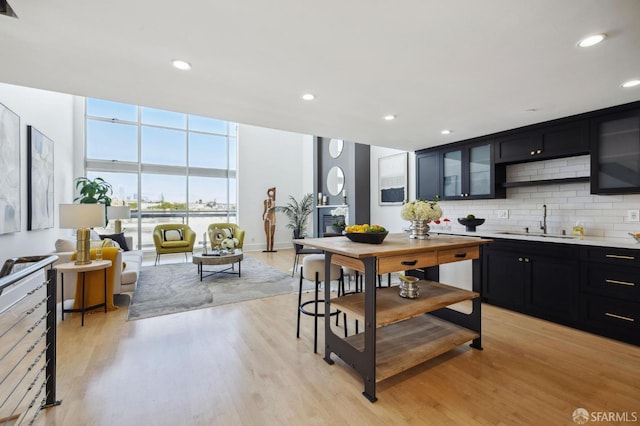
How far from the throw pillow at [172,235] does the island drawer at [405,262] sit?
589 cm

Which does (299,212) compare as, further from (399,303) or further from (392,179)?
(399,303)

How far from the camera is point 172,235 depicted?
21.4ft

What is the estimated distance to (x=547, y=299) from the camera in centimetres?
308

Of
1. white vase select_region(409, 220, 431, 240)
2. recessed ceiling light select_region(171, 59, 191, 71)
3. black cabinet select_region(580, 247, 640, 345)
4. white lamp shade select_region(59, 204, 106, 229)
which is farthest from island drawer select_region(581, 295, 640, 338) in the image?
white lamp shade select_region(59, 204, 106, 229)

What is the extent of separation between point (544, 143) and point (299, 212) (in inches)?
253

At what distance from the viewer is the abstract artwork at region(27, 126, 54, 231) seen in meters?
3.79

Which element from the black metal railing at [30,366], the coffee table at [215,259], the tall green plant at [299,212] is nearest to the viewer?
the black metal railing at [30,366]

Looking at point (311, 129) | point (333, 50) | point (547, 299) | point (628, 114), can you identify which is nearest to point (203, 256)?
point (311, 129)

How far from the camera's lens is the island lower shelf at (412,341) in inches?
80.3

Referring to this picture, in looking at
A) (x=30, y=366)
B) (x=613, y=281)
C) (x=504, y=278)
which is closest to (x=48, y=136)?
(x=30, y=366)

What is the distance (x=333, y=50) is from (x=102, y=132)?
7.39 m

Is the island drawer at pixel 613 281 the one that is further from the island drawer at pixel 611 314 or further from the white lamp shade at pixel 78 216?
the white lamp shade at pixel 78 216

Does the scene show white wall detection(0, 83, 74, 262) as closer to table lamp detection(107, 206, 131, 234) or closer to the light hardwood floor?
table lamp detection(107, 206, 131, 234)

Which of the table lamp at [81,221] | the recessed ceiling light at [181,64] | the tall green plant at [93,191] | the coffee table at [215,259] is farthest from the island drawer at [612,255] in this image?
the tall green plant at [93,191]
